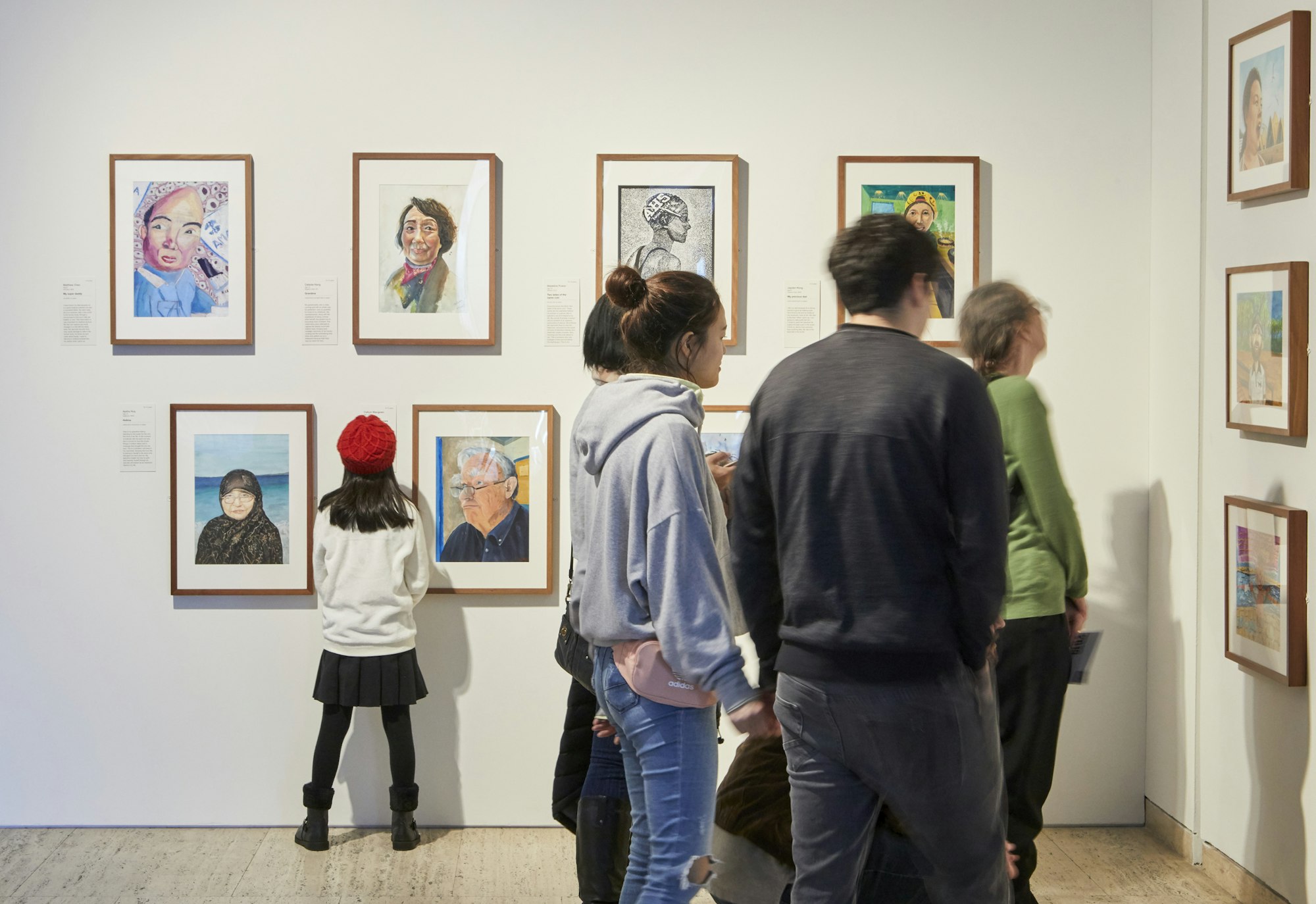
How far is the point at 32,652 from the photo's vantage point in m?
3.70

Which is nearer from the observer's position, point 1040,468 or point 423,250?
point 1040,468

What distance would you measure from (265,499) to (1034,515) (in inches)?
94.7

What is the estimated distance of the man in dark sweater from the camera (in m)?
1.84

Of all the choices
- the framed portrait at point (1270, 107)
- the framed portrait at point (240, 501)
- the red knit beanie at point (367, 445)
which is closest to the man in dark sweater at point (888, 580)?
the framed portrait at point (1270, 107)

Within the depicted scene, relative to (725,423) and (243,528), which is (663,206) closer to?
(725,423)

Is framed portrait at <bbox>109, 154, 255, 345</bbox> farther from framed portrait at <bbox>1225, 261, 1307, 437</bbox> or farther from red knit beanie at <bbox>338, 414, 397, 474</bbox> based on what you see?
framed portrait at <bbox>1225, 261, 1307, 437</bbox>

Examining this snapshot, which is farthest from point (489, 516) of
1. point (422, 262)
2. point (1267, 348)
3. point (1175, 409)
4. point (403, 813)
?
point (1267, 348)

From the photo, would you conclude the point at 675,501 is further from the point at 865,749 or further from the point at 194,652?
the point at 194,652

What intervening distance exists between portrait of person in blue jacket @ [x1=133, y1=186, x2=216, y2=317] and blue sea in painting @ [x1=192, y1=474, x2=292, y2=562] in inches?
22.1

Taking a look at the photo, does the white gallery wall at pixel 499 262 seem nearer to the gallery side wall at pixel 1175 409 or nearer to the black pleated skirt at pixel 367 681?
the gallery side wall at pixel 1175 409

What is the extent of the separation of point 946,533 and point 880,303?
0.41m

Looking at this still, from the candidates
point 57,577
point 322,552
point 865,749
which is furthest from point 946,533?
point 57,577

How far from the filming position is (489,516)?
3.70 m

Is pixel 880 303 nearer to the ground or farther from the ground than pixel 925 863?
farther from the ground
